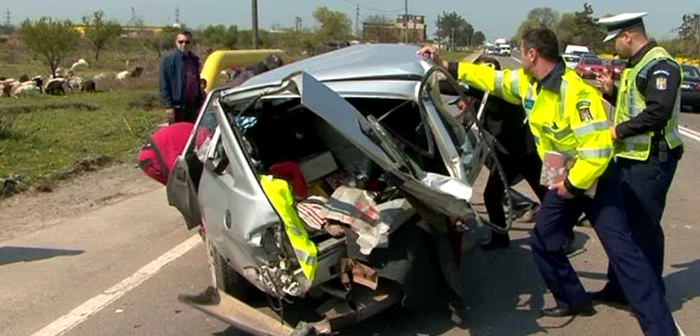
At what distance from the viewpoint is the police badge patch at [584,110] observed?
14.5ft

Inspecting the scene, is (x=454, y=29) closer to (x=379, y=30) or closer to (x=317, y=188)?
(x=379, y=30)

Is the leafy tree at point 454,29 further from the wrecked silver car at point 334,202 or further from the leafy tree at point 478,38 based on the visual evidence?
the wrecked silver car at point 334,202

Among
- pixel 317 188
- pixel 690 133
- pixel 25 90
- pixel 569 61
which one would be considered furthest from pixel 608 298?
pixel 25 90

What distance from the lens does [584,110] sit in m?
4.44

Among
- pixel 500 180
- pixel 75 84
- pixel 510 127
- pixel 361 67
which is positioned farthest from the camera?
pixel 75 84

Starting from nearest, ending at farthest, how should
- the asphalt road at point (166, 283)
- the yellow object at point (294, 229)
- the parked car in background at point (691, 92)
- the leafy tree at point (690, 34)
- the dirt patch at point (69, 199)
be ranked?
the yellow object at point (294, 229), the asphalt road at point (166, 283), the dirt patch at point (69, 199), the parked car in background at point (691, 92), the leafy tree at point (690, 34)

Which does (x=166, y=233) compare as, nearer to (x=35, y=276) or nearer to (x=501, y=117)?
(x=35, y=276)

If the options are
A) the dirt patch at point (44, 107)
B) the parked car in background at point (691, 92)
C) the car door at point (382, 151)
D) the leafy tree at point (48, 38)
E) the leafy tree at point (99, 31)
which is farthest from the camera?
the leafy tree at point (99, 31)

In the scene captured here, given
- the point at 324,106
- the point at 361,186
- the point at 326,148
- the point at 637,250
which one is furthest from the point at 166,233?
the point at 637,250

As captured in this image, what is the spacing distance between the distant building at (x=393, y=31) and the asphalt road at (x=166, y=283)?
172 feet

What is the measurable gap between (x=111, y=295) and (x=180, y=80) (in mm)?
4026

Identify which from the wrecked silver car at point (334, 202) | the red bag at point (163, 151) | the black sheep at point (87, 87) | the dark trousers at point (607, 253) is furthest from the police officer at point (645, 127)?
the black sheep at point (87, 87)

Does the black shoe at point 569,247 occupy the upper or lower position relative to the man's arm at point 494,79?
lower

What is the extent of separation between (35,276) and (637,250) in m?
4.30
